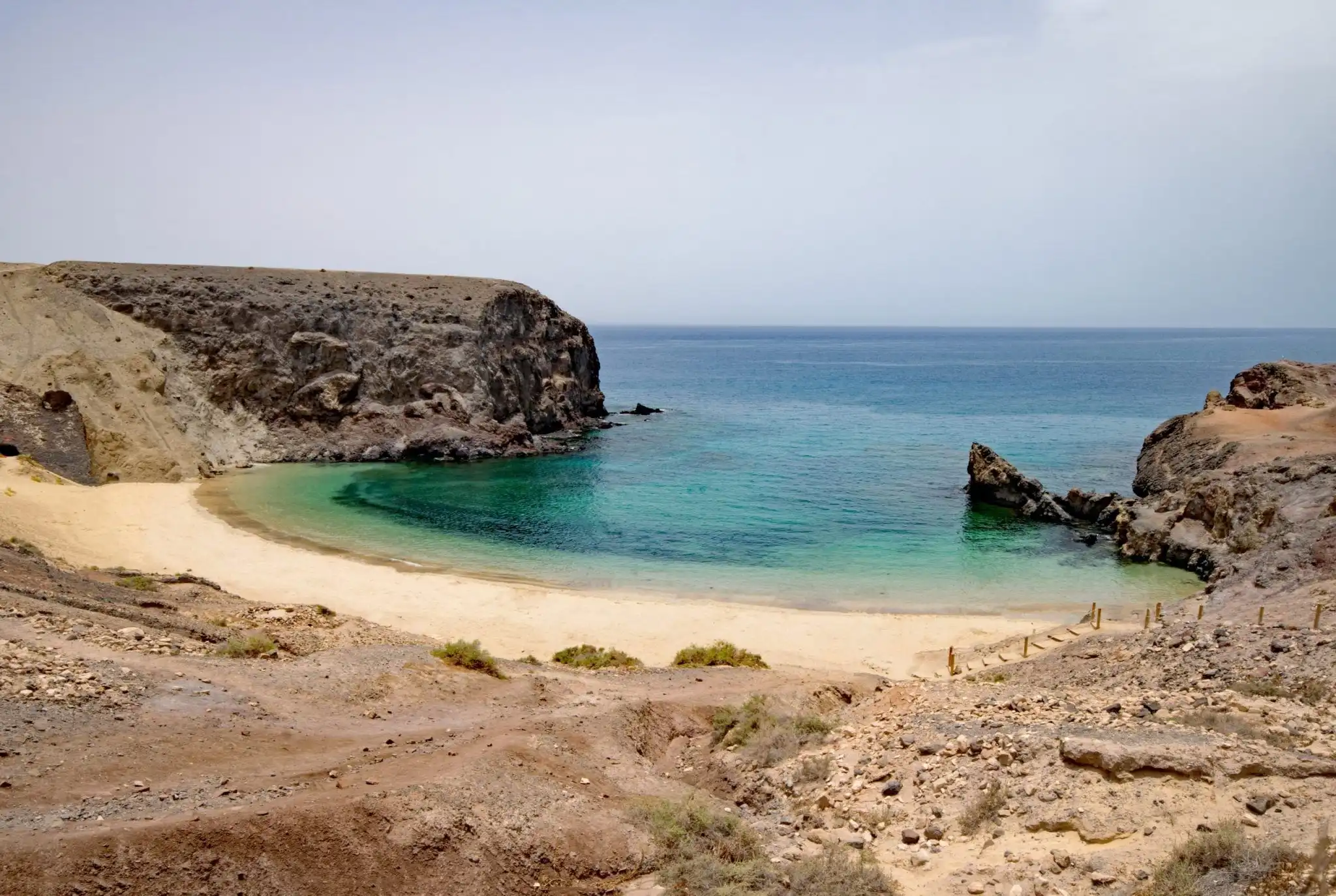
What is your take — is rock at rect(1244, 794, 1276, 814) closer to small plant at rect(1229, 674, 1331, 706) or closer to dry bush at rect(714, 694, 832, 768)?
small plant at rect(1229, 674, 1331, 706)

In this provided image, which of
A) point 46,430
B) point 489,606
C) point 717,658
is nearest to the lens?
point 717,658

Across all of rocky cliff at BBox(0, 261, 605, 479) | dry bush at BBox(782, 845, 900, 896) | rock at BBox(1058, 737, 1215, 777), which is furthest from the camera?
rocky cliff at BBox(0, 261, 605, 479)

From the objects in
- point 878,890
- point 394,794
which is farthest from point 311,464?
point 878,890

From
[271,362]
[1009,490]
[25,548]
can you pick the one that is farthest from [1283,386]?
[271,362]

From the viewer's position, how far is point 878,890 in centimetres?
924

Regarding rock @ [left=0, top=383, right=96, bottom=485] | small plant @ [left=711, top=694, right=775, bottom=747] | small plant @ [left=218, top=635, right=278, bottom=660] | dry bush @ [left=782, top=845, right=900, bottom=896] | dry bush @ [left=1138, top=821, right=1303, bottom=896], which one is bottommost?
small plant @ [left=711, top=694, right=775, bottom=747]

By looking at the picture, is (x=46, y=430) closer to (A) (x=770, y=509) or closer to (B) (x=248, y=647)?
(B) (x=248, y=647)

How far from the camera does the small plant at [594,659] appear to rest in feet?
63.3

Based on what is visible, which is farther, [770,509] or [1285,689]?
[770,509]

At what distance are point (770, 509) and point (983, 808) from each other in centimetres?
2951

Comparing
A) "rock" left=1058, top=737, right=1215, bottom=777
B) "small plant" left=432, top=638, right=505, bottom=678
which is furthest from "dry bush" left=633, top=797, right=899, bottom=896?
"small plant" left=432, top=638, right=505, bottom=678

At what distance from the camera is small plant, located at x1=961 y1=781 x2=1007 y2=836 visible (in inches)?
407

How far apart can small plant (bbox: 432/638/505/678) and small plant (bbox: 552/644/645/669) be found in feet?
8.52

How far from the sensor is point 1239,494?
31641mm
